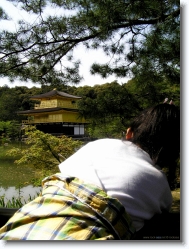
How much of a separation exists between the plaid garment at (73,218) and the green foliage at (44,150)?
2.41ft

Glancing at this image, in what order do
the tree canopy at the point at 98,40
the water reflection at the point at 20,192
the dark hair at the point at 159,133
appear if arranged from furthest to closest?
1. the water reflection at the point at 20,192
2. the tree canopy at the point at 98,40
3. the dark hair at the point at 159,133

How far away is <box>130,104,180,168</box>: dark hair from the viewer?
1.88 feet

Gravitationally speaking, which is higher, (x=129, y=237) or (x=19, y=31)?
(x=19, y=31)

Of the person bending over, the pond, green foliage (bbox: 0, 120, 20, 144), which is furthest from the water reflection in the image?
the person bending over

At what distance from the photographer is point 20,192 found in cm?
144

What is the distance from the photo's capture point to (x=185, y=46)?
29.6 inches

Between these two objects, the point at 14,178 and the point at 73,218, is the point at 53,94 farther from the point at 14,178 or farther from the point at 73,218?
the point at 73,218

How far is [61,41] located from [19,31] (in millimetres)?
206

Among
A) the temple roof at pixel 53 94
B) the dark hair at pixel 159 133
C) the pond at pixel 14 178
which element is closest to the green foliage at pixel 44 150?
the pond at pixel 14 178

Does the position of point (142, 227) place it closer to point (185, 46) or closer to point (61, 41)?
point (185, 46)

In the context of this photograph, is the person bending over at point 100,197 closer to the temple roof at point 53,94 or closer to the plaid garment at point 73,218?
the plaid garment at point 73,218

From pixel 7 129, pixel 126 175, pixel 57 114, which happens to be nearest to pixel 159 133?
pixel 126 175

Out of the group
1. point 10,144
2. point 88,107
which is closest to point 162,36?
point 88,107

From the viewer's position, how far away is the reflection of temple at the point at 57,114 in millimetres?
1114
